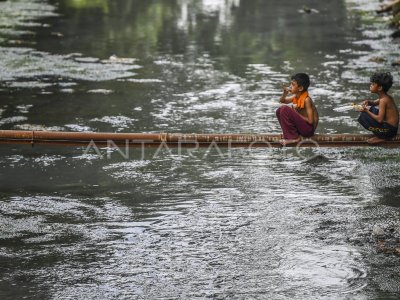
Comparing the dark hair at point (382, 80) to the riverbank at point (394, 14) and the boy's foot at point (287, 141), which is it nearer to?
the boy's foot at point (287, 141)

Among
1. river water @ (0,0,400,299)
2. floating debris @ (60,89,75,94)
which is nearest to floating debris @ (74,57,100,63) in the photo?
river water @ (0,0,400,299)

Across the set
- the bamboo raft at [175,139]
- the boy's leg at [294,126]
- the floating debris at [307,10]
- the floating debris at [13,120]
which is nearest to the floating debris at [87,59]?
the floating debris at [13,120]

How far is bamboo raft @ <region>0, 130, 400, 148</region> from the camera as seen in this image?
7.71 meters

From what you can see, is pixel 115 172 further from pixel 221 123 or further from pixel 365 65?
pixel 365 65

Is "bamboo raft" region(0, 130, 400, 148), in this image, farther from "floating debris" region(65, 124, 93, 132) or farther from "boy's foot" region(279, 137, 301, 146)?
"floating debris" region(65, 124, 93, 132)

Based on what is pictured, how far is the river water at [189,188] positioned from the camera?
589 centimetres

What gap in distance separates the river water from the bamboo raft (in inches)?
18.6

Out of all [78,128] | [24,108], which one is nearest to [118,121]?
[78,128]

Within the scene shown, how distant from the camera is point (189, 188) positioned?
A: 7984 millimetres

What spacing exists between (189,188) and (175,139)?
58cm

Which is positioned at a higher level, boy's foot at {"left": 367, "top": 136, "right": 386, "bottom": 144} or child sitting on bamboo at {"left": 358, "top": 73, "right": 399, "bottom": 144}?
child sitting on bamboo at {"left": 358, "top": 73, "right": 399, "bottom": 144}

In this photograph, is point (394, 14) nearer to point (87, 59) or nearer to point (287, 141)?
point (87, 59)

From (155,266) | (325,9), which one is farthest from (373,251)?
(325,9)

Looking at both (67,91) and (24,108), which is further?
(67,91)
